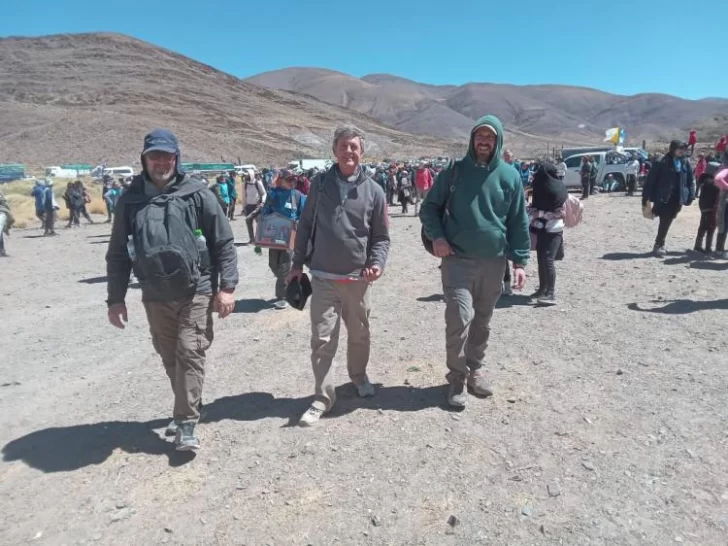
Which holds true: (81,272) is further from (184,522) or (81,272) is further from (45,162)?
(45,162)

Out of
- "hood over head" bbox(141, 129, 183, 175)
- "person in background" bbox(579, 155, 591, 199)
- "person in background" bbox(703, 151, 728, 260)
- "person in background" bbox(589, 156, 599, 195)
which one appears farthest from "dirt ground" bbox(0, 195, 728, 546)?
"person in background" bbox(589, 156, 599, 195)

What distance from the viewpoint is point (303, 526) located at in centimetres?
289

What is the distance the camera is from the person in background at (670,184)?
896 centimetres

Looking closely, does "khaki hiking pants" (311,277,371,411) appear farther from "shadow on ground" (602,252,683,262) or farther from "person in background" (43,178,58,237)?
"person in background" (43,178,58,237)

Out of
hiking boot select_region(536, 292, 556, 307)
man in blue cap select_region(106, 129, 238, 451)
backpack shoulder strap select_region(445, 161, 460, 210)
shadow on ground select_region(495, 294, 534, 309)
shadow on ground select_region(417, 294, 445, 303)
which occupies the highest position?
backpack shoulder strap select_region(445, 161, 460, 210)

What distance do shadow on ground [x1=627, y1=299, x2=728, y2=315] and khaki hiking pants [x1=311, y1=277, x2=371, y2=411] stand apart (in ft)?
12.6

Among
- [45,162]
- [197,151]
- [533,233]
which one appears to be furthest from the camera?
[197,151]

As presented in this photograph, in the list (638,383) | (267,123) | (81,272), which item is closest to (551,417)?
(638,383)

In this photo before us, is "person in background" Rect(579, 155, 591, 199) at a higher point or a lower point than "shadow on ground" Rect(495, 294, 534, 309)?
higher

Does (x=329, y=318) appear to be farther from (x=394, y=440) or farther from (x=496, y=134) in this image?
(x=496, y=134)

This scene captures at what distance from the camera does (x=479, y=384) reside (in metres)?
4.23

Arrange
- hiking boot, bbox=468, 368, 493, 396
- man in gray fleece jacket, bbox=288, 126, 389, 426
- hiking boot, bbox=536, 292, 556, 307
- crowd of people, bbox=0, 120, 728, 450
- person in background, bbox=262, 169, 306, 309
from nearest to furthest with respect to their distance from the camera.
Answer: crowd of people, bbox=0, 120, 728, 450
man in gray fleece jacket, bbox=288, 126, 389, 426
hiking boot, bbox=468, 368, 493, 396
hiking boot, bbox=536, 292, 556, 307
person in background, bbox=262, 169, 306, 309

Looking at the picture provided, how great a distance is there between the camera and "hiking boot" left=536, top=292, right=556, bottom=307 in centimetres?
677

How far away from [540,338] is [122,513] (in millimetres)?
3869
